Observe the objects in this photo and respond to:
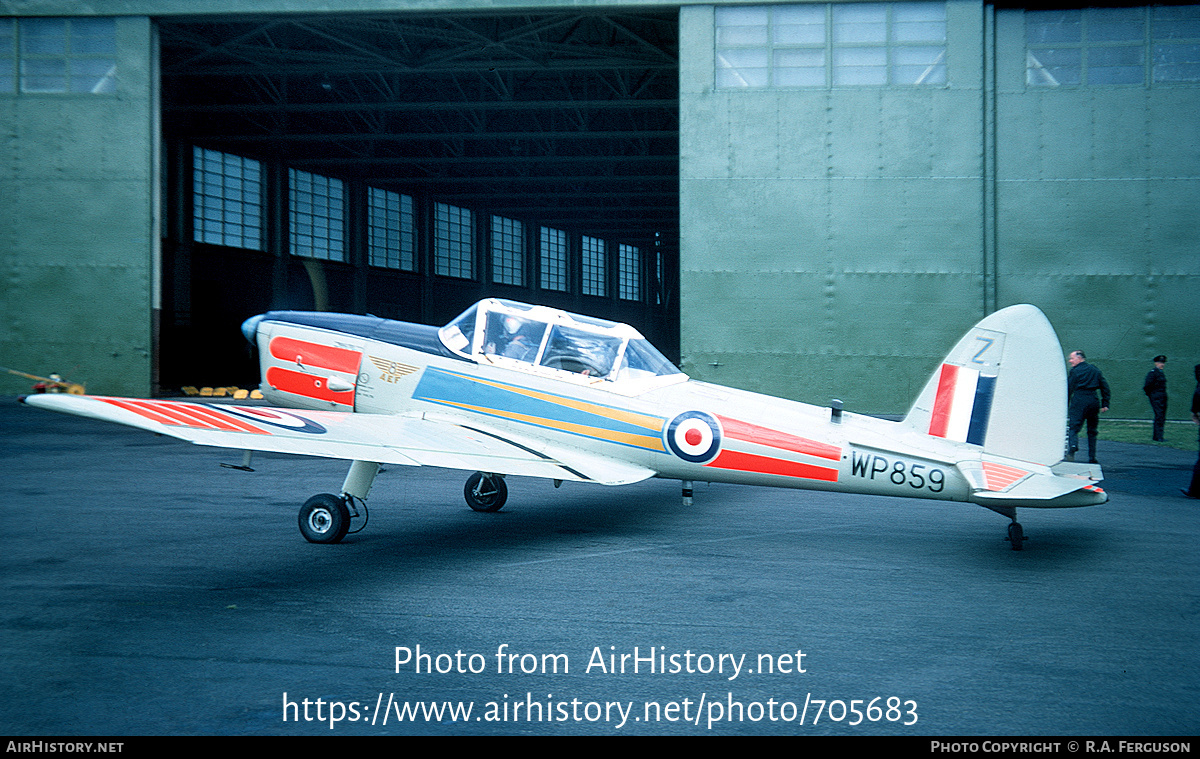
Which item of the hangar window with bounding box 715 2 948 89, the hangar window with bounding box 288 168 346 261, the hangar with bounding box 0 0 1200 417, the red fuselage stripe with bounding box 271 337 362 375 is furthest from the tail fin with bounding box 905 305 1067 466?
the hangar window with bounding box 288 168 346 261

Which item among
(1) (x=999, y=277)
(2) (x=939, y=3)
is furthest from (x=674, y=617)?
(2) (x=939, y=3)

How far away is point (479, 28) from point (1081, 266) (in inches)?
710

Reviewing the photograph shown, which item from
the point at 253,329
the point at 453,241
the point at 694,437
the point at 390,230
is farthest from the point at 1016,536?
the point at 453,241

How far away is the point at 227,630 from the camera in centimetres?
486

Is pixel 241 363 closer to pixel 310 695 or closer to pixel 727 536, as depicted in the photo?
pixel 727 536

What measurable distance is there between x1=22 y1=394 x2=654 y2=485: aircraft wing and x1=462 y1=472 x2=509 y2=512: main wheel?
133 cm

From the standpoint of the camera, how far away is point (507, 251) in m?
53.8

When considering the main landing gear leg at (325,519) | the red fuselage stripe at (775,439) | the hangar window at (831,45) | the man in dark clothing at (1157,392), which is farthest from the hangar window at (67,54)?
the man in dark clothing at (1157,392)

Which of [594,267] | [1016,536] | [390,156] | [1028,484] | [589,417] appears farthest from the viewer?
[594,267]

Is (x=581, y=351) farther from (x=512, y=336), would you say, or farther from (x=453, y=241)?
(x=453, y=241)

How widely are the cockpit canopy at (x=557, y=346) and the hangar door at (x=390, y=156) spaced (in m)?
15.1

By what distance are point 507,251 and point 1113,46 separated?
129ft

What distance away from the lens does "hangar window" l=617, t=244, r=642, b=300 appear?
64812mm

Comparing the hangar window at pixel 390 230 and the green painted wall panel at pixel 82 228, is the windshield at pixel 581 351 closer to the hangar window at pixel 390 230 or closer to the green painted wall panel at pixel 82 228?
the green painted wall panel at pixel 82 228
